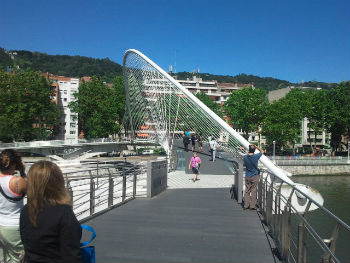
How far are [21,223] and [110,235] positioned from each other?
301 centimetres

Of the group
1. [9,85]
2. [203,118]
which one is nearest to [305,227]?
[203,118]

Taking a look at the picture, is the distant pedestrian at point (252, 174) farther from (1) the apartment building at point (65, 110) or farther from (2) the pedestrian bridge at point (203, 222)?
(1) the apartment building at point (65, 110)

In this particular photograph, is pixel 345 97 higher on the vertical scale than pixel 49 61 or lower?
lower

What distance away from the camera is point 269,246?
4.60 meters

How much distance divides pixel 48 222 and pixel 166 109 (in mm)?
23244

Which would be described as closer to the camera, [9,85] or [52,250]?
→ [52,250]

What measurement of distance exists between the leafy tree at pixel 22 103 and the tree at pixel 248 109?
27.9 meters

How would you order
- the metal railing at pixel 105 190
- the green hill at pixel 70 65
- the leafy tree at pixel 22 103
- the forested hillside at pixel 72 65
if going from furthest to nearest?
1. the green hill at pixel 70 65
2. the forested hillside at pixel 72 65
3. the leafy tree at pixel 22 103
4. the metal railing at pixel 105 190

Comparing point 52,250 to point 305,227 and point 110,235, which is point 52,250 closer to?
point 305,227

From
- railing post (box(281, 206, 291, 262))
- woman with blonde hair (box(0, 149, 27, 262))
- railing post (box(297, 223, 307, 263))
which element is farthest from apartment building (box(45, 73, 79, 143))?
railing post (box(297, 223, 307, 263))

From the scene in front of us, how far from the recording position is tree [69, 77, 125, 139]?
161ft

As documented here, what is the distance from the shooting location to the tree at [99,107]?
4894 centimetres

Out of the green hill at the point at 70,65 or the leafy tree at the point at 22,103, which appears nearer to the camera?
the leafy tree at the point at 22,103

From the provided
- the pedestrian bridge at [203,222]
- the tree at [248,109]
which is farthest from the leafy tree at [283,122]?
the pedestrian bridge at [203,222]
